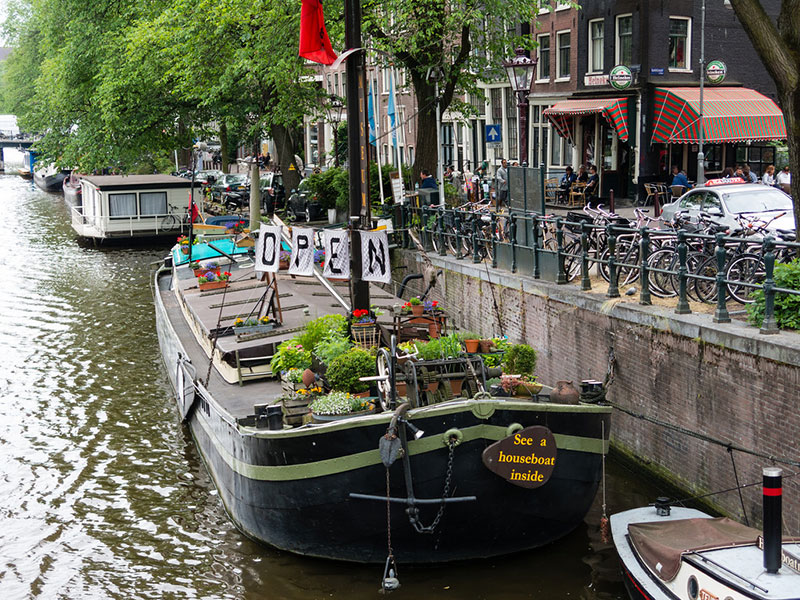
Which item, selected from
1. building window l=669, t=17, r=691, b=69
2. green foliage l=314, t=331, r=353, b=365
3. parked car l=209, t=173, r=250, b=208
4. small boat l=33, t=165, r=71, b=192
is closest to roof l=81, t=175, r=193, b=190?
parked car l=209, t=173, r=250, b=208

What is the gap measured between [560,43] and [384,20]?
1475 centimetres

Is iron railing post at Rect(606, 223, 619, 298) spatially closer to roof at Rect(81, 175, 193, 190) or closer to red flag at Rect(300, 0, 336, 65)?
red flag at Rect(300, 0, 336, 65)

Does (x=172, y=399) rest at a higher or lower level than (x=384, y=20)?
lower

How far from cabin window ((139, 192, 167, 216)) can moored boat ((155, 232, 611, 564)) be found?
91.5 feet

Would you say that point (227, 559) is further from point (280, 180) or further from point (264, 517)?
point (280, 180)

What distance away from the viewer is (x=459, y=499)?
32.1 feet

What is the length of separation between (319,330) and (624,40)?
2330 cm

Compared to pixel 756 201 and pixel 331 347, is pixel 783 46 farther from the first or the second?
pixel 756 201

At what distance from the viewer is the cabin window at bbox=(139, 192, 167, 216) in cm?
3806

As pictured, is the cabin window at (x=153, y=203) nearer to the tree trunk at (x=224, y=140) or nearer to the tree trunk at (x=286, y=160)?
the tree trunk at (x=224, y=140)

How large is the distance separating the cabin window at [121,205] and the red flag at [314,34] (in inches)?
1012

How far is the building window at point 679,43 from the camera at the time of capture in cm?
3170

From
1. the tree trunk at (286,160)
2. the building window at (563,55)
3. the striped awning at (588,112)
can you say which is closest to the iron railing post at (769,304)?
the striped awning at (588,112)

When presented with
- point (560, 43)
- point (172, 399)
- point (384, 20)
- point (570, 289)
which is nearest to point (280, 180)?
point (560, 43)
